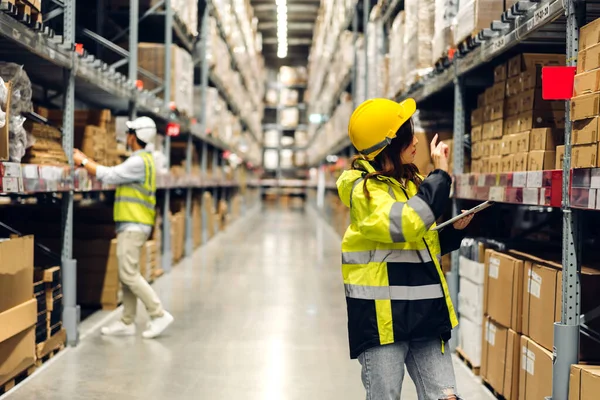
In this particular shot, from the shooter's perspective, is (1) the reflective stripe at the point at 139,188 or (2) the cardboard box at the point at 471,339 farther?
(1) the reflective stripe at the point at 139,188

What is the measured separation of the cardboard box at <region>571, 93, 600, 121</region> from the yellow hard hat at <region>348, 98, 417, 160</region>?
868mm

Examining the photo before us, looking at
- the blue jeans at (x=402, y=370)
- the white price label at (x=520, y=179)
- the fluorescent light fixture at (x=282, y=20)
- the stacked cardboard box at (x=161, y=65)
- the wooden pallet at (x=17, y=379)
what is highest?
the fluorescent light fixture at (x=282, y=20)

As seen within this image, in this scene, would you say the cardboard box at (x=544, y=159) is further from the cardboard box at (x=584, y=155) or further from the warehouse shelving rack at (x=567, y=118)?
the cardboard box at (x=584, y=155)

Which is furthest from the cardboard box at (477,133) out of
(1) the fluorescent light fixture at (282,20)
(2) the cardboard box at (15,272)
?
(1) the fluorescent light fixture at (282,20)

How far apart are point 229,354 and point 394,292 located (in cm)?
271

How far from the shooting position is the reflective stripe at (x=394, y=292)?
6.41 feet

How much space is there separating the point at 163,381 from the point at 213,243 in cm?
828

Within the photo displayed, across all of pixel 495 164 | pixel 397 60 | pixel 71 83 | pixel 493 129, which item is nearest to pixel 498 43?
pixel 493 129

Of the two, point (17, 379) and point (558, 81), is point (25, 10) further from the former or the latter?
point (558, 81)

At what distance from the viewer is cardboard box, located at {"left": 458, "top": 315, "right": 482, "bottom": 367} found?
394 cm

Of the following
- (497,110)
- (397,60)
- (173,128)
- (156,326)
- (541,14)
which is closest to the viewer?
(541,14)

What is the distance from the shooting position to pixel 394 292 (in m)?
1.96

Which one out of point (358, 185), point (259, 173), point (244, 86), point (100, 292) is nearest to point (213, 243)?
point (100, 292)

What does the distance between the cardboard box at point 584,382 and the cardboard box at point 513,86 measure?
164cm
